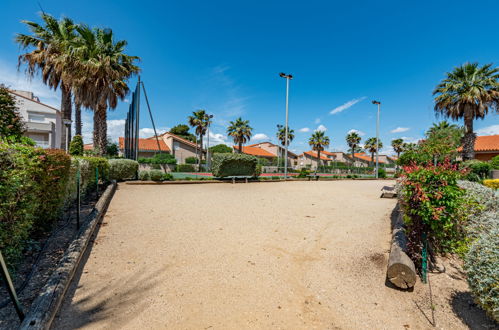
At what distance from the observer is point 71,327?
207 centimetres

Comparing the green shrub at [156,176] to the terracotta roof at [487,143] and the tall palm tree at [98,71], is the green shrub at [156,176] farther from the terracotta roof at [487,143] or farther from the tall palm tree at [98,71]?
the terracotta roof at [487,143]

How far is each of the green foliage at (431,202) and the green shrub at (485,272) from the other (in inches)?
19.4

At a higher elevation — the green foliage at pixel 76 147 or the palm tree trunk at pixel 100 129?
the palm tree trunk at pixel 100 129

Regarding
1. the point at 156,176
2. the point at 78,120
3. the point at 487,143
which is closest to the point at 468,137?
the point at 487,143

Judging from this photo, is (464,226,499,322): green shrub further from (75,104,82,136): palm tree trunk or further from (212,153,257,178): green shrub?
(75,104,82,136): palm tree trunk

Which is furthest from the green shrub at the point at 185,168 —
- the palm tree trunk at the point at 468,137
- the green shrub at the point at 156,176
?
the palm tree trunk at the point at 468,137

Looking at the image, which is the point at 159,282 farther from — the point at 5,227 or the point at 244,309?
the point at 5,227

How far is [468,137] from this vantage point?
19125 mm

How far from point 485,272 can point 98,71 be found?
17406 millimetres

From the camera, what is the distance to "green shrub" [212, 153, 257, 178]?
16156mm

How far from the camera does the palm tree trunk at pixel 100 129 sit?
15.0 m

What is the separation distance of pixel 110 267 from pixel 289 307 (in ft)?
8.65

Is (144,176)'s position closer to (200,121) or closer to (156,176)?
(156,176)

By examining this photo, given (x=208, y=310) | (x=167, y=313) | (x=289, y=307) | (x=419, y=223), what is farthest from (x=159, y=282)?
(x=419, y=223)
